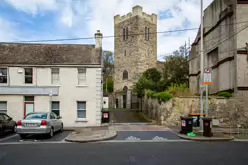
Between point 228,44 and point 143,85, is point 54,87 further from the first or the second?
point 228,44

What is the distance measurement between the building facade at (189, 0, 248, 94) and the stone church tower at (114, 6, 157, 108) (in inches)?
803

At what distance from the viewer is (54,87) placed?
1720cm

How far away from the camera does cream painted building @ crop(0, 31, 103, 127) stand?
56.1 feet

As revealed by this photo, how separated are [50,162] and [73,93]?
10719mm

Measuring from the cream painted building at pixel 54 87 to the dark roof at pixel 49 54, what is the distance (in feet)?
0.26

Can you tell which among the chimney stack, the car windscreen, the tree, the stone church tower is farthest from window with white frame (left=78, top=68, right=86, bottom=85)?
the stone church tower

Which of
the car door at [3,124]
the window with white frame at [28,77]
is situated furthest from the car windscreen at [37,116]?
the window with white frame at [28,77]

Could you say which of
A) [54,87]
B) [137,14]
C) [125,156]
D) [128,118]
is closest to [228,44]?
[128,118]

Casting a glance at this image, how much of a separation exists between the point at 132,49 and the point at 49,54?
93.1ft

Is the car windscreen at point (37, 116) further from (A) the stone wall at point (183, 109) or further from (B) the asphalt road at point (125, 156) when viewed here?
(A) the stone wall at point (183, 109)

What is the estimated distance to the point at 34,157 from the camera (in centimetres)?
762

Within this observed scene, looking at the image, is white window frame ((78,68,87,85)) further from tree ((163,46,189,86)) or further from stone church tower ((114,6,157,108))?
stone church tower ((114,6,157,108))

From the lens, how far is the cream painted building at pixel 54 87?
17109mm

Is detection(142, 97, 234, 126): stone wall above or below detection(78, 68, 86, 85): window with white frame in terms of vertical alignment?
below
